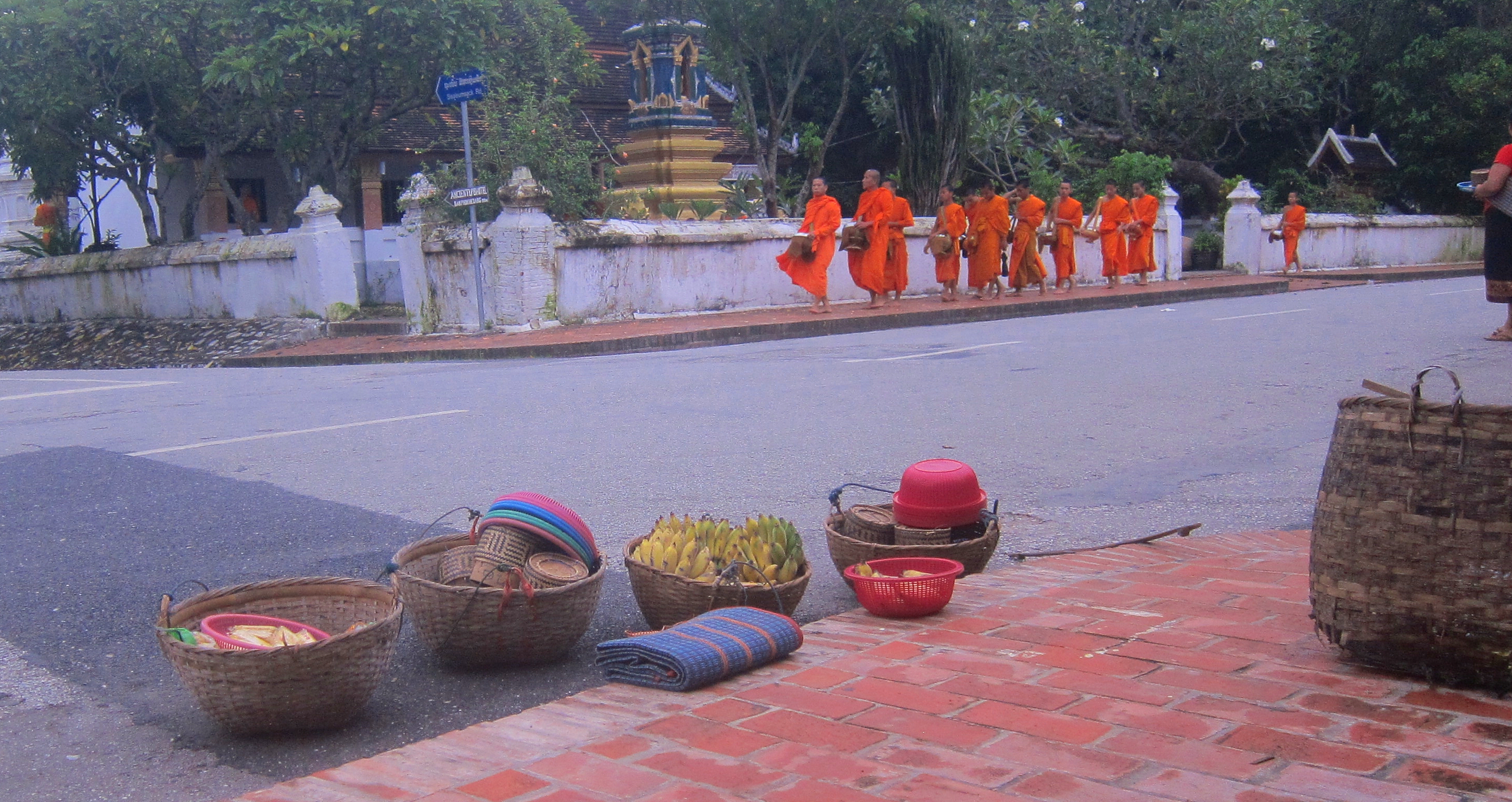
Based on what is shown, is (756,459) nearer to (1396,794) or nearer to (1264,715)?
(1264,715)

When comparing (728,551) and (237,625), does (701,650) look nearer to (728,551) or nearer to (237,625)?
(728,551)

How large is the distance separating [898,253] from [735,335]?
4136 millimetres

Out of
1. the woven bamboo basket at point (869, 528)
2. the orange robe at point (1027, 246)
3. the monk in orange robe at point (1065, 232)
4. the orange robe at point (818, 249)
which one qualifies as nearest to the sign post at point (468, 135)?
the orange robe at point (818, 249)

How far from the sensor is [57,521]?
5.71 m

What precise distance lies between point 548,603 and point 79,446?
16.8 ft

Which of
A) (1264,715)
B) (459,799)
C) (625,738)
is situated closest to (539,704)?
(625,738)

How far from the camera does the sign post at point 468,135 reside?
1382cm

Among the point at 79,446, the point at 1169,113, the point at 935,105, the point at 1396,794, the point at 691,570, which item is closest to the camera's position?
the point at 1396,794

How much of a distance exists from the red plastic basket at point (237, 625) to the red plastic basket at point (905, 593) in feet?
4.97

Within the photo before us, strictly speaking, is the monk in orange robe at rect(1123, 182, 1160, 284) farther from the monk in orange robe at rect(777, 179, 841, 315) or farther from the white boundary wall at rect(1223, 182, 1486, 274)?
the monk in orange robe at rect(777, 179, 841, 315)

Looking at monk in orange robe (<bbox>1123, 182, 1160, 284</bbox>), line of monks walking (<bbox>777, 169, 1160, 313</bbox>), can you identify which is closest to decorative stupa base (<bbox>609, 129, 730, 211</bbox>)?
line of monks walking (<bbox>777, 169, 1160, 313</bbox>)

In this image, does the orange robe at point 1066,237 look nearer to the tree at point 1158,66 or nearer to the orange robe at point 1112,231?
the orange robe at point 1112,231

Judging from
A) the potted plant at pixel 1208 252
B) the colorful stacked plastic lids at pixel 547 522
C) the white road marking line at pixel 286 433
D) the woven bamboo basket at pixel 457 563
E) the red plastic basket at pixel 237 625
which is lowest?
the red plastic basket at pixel 237 625

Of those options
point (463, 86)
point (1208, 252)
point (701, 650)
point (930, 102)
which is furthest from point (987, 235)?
point (701, 650)
